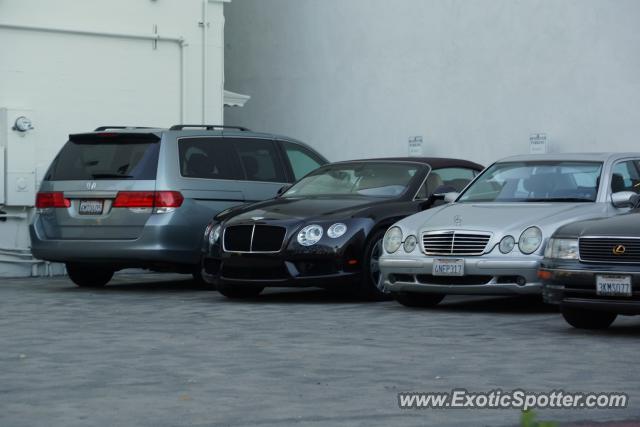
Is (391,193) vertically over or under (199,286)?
over

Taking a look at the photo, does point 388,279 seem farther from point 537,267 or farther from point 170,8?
point 170,8

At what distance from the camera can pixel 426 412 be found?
7488 mm

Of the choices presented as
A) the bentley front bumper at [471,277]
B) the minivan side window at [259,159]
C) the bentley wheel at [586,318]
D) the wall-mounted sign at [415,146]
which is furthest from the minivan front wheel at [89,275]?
the bentley wheel at [586,318]

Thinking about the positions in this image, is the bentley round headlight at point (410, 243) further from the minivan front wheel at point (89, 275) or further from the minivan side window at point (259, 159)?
the minivan front wheel at point (89, 275)

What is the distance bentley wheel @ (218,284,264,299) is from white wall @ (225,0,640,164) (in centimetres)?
607

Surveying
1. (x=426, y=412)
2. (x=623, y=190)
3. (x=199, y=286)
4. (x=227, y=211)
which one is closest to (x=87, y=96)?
(x=199, y=286)

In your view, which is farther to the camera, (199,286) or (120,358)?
(199,286)

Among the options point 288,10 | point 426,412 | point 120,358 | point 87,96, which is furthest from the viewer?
point 288,10

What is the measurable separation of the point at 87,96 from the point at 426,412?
550 inches

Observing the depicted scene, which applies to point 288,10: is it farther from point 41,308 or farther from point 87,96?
point 41,308

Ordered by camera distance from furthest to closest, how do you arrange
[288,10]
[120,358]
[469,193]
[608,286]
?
[288,10] → [469,193] → [608,286] → [120,358]

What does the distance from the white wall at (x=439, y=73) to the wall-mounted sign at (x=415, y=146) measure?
0.31 feet

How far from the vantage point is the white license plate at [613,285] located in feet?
35.0

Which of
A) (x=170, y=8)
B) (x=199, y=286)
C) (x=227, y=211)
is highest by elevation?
(x=170, y=8)
